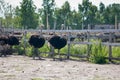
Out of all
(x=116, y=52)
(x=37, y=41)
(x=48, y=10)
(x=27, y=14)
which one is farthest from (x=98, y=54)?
(x=48, y=10)

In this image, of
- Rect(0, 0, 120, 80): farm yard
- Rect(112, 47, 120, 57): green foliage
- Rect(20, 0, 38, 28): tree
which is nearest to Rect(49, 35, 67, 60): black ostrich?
Rect(0, 0, 120, 80): farm yard

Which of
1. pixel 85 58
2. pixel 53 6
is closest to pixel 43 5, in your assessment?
pixel 53 6

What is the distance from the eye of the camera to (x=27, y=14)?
167ft

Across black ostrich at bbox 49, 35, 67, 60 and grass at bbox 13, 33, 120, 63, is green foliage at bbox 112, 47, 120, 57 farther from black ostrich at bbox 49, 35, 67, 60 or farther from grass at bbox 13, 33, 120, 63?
black ostrich at bbox 49, 35, 67, 60

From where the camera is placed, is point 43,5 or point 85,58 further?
point 43,5

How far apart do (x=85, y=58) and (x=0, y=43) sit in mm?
6305

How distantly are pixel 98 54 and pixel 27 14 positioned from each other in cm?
3572

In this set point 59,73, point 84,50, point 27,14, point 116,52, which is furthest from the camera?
point 27,14

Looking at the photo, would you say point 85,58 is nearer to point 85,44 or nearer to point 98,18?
point 85,44

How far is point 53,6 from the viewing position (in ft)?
206

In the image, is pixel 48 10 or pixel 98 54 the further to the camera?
pixel 48 10

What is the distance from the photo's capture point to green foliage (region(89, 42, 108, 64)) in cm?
1586

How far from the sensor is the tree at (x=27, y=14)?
5112 cm

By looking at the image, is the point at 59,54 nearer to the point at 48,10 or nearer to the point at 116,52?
the point at 116,52
